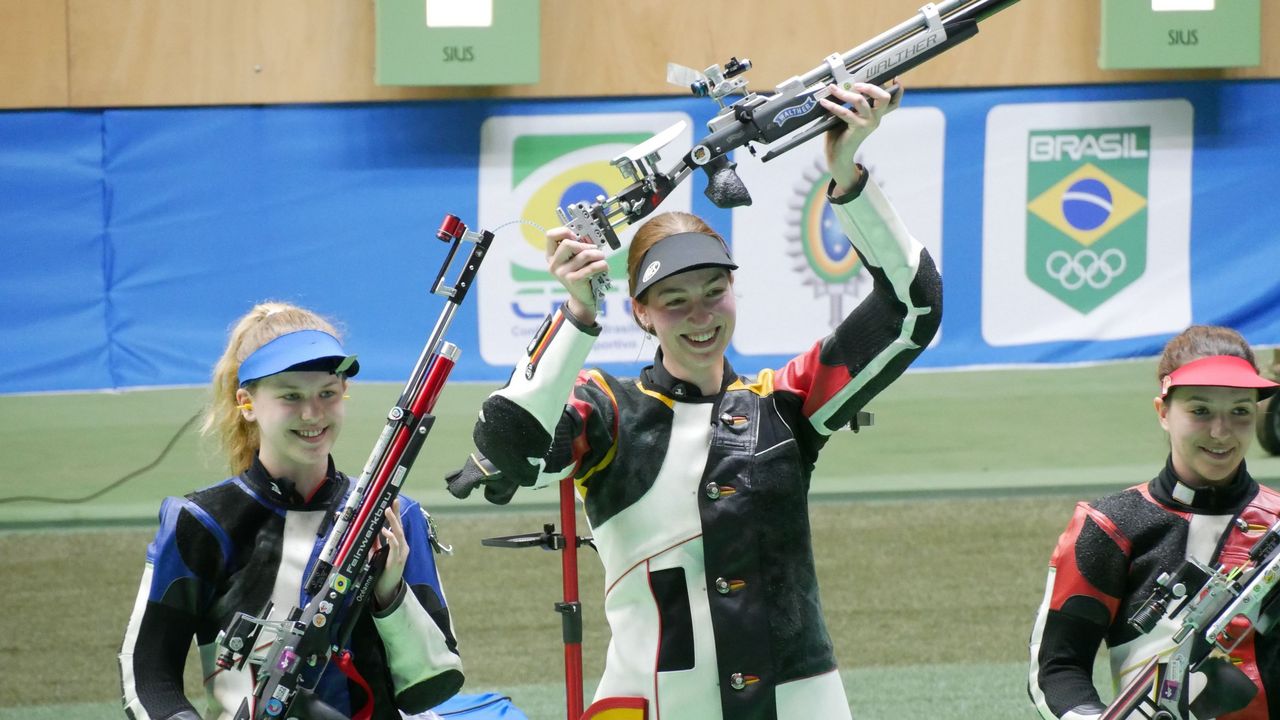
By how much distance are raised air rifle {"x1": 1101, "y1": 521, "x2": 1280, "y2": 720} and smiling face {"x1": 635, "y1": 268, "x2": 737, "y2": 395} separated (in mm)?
687

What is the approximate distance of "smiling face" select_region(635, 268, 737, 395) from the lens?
A: 6.93ft

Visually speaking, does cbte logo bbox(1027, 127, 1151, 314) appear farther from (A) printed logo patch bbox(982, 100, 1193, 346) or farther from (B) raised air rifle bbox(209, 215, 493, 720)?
(B) raised air rifle bbox(209, 215, 493, 720)

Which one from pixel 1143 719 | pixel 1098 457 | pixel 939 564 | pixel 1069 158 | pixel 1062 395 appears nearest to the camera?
pixel 1143 719

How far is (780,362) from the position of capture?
5.64 m

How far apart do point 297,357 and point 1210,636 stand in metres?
1.31

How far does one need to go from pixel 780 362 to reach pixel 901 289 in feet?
11.8

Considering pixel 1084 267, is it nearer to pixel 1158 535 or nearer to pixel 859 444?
pixel 859 444

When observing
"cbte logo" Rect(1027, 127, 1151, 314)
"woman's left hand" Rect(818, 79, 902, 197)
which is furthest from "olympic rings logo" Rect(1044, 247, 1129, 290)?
"woman's left hand" Rect(818, 79, 902, 197)

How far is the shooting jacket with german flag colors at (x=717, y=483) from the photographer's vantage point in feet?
6.64

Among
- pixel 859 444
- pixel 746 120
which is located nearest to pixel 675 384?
pixel 746 120

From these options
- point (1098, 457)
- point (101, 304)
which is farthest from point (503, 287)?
point (1098, 457)

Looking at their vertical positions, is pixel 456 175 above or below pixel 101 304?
above

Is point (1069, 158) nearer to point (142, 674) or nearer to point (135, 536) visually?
point (135, 536)

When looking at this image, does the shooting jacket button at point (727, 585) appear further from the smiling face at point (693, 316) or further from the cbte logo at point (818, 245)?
the cbte logo at point (818, 245)
